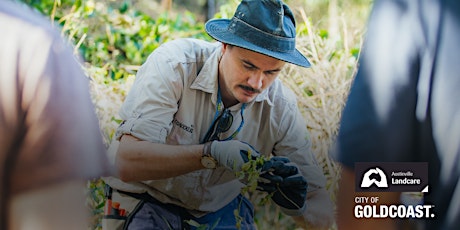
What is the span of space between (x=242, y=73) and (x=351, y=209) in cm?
66

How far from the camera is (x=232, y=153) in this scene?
251cm

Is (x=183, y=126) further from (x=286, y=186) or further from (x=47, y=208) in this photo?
(x=47, y=208)

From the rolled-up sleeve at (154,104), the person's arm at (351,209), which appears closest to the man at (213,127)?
the rolled-up sleeve at (154,104)

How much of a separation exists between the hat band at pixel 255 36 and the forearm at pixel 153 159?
0.40 metres

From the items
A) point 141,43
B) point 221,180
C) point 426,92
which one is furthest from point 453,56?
point 141,43

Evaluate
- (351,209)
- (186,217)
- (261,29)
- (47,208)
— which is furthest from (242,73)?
(47,208)

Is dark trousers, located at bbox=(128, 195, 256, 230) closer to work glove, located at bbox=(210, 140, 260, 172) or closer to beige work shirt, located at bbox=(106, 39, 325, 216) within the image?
beige work shirt, located at bbox=(106, 39, 325, 216)

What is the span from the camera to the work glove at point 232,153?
250cm

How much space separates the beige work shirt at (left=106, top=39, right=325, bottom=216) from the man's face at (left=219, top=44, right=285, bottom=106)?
0.09 feet

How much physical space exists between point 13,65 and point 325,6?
171 centimetres

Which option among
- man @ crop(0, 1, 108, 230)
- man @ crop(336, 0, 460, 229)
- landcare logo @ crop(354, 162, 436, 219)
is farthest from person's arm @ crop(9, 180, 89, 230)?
landcare logo @ crop(354, 162, 436, 219)

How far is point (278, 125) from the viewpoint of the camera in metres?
2.57

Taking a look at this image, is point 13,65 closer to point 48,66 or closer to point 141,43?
point 48,66

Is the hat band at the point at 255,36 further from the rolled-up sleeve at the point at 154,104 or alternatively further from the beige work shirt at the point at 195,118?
the rolled-up sleeve at the point at 154,104
